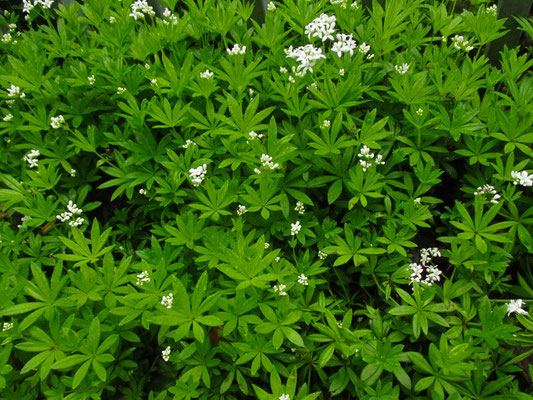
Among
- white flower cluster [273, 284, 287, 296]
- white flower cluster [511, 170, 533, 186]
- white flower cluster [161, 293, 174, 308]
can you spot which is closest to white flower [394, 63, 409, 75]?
white flower cluster [511, 170, 533, 186]

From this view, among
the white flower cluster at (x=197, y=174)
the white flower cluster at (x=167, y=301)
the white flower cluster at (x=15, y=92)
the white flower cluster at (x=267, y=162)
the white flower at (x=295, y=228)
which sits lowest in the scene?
the white flower cluster at (x=167, y=301)

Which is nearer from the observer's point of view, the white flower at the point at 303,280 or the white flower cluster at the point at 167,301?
the white flower cluster at the point at 167,301

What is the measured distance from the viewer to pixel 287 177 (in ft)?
9.45

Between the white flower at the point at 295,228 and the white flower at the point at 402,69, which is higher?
the white flower at the point at 402,69

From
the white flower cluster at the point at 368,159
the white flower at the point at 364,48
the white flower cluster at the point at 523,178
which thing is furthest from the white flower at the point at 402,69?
the white flower cluster at the point at 523,178

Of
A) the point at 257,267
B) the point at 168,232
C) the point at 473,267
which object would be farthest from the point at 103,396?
the point at 473,267

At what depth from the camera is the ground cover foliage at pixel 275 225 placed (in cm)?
240

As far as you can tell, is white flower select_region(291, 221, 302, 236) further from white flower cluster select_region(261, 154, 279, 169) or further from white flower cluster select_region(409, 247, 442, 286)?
white flower cluster select_region(409, 247, 442, 286)

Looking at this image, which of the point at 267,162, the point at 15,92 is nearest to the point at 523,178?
the point at 267,162

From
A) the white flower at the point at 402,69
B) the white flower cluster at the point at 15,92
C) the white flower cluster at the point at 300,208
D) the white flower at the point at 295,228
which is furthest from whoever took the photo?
the white flower cluster at the point at 15,92

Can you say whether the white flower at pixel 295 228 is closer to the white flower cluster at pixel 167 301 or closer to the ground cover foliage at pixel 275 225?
the ground cover foliage at pixel 275 225

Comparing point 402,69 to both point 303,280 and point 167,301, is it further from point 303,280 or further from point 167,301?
point 167,301

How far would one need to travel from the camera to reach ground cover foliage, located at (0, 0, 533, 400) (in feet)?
7.89

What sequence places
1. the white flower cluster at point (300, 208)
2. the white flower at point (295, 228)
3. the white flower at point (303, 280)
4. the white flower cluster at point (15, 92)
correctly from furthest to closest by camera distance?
the white flower cluster at point (15, 92) < the white flower cluster at point (300, 208) < the white flower at point (295, 228) < the white flower at point (303, 280)
